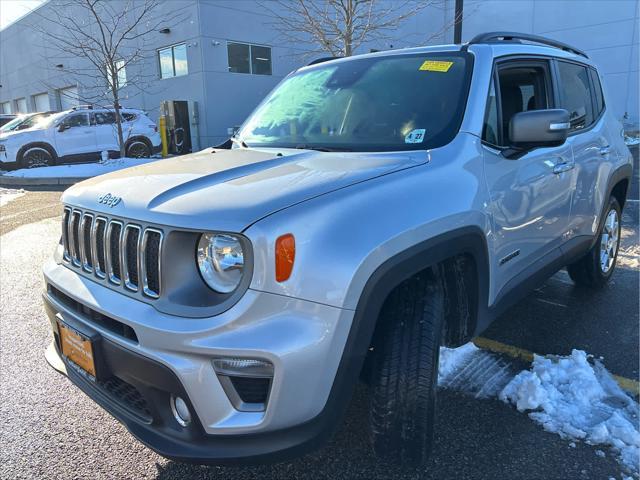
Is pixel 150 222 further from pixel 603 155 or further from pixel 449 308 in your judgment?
pixel 603 155

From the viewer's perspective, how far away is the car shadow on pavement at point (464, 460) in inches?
91.1

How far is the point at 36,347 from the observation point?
3.70m

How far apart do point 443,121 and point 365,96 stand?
583mm

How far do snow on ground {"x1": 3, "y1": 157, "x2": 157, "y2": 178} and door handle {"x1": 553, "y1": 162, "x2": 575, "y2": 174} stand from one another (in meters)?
11.9

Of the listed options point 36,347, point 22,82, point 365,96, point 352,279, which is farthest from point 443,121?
point 22,82

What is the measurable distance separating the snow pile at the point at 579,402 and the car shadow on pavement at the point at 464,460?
78mm

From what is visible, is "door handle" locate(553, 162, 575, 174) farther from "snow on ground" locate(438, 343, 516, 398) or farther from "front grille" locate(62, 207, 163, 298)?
"front grille" locate(62, 207, 163, 298)

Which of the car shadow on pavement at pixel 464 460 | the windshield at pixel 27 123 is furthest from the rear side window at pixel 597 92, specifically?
the windshield at pixel 27 123

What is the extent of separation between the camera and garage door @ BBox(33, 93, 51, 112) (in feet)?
98.4

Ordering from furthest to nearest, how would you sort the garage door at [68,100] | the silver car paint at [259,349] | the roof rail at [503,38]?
1. the garage door at [68,100]
2. the roof rail at [503,38]
3. the silver car paint at [259,349]

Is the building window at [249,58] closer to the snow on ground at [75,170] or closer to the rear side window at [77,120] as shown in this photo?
the rear side window at [77,120]

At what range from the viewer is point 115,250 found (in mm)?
2105

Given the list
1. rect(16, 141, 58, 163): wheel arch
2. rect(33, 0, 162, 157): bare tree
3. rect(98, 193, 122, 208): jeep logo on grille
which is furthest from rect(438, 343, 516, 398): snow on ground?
rect(16, 141, 58, 163): wheel arch

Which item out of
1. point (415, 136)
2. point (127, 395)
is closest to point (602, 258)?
point (415, 136)
